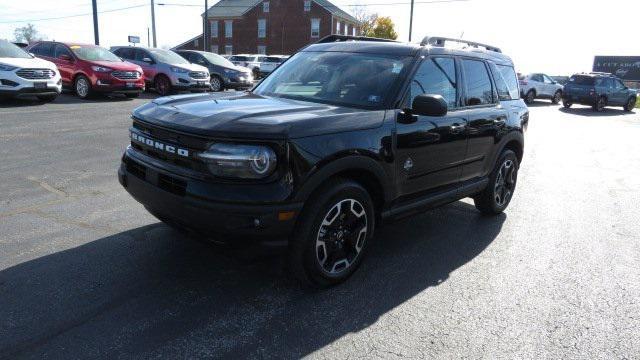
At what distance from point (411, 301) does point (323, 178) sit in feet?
3.76

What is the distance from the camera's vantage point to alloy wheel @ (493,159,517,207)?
564 cm

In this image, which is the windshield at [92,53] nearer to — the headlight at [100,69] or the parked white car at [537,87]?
the headlight at [100,69]

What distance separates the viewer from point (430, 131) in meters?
4.15

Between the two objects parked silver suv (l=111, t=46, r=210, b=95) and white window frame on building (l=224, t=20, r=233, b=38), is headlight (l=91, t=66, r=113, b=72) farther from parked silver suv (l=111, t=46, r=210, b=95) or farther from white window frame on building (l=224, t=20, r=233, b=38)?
white window frame on building (l=224, t=20, r=233, b=38)

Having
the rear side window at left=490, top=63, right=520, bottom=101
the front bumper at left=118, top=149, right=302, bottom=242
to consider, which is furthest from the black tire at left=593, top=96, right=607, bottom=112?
the front bumper at left=118, top=149, right=302, bottom=242

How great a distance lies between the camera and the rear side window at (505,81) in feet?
17.8

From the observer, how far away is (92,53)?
1522 centimetres

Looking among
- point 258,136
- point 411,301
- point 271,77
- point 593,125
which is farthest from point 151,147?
point 593,125

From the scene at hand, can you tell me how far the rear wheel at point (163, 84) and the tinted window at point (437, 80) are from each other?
14423 mm

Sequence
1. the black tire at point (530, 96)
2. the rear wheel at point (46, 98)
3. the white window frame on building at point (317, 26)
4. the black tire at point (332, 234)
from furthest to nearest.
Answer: the white window frame on building at point (317, 26), the black tire at point (530, 96), the rear wheel at point (46, 98), the black tire at point (332, 234)

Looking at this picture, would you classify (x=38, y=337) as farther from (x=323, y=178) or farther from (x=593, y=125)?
(x=593, y=125)

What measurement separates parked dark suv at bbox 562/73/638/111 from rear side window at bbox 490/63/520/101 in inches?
811

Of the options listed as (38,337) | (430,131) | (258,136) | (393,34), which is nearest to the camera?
(38,337)

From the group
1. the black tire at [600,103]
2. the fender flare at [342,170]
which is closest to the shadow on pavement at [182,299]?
the fender flare at [342,170]
